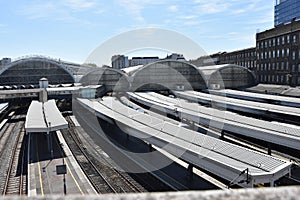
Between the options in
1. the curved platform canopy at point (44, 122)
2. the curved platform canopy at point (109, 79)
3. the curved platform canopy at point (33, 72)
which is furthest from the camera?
the curved platform canopy at point (33, 72)

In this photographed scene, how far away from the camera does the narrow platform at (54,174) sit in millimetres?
11664

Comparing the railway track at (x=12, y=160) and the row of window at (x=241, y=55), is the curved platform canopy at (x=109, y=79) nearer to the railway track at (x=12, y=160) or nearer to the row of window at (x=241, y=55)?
the railway track at (x=12, y=160)

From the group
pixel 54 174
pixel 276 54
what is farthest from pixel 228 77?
pixel 54 174

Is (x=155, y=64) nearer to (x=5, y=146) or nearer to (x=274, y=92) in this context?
(x=274, y=92)

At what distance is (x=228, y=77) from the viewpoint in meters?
37.2

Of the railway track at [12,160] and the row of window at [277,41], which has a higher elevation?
the row of window at [277,41]

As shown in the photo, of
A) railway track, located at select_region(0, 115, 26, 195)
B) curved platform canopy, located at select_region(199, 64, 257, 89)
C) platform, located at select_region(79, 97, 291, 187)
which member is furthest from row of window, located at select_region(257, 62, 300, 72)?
railway track, located at select_region(0, 115, 26, 195)

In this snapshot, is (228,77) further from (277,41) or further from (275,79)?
(277,41)

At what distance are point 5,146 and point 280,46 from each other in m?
33.7

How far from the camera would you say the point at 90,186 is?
475 inches

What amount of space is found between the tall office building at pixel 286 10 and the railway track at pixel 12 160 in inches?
3337

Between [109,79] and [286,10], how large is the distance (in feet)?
258

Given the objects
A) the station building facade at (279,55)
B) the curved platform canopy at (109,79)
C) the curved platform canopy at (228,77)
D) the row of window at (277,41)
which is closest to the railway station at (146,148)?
the curved platform canopy at (109,79)

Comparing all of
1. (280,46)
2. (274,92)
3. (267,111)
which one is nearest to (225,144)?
(267,111)
